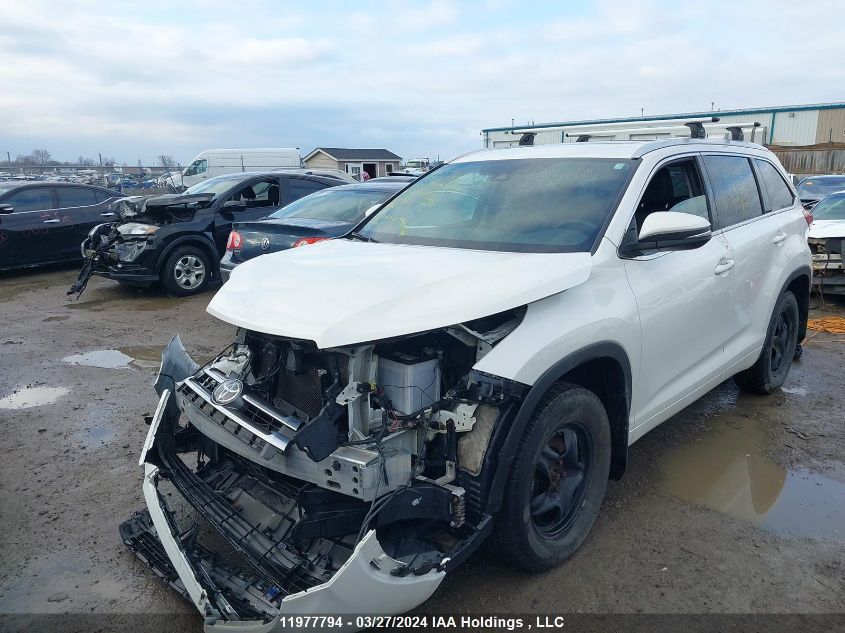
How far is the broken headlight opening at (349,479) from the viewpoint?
229cm

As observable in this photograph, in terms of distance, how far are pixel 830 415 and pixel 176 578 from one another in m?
4.69

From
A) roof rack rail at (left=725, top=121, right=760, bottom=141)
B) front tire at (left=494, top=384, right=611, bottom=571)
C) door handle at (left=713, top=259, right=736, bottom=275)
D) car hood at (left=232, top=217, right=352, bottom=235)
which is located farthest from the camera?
car hood at (left=232, top=217, right=352, bottom=235)

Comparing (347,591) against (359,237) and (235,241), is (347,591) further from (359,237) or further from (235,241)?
(235,241)

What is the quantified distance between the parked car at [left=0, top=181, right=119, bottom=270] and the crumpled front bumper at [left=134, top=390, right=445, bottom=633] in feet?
33.3

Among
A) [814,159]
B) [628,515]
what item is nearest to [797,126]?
[814,159]

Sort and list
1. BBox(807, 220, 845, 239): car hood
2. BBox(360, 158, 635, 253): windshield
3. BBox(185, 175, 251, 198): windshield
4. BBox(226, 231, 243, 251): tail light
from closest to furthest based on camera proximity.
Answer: BBox(360, 158, 635, 253): windshield
BBox(226, 231, 243, 251): tail light
BBox(807, 220, 845, 239): car hood
BBox(185, 175, 251, 198): windshield

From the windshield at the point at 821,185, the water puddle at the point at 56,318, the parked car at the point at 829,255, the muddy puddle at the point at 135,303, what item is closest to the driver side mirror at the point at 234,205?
the muddy puddle at the point at 135,303

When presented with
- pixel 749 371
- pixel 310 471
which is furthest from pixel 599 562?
pixel 749 371

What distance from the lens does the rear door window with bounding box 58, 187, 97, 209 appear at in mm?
11289

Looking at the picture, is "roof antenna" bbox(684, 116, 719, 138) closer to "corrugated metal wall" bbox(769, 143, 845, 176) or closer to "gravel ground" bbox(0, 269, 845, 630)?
"gravel ground" bbox(0, 269, 845, 630)

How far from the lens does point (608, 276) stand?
301 centimetres

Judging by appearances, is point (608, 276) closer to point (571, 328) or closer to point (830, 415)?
point (571, 328)

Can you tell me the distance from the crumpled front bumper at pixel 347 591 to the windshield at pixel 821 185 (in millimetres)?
14386

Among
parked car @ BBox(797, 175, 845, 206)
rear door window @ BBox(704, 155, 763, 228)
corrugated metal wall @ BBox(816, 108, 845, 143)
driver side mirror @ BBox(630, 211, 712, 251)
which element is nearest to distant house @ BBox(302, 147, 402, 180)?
corrugated metal wall @ BBox(816, 108, 845, 143)
